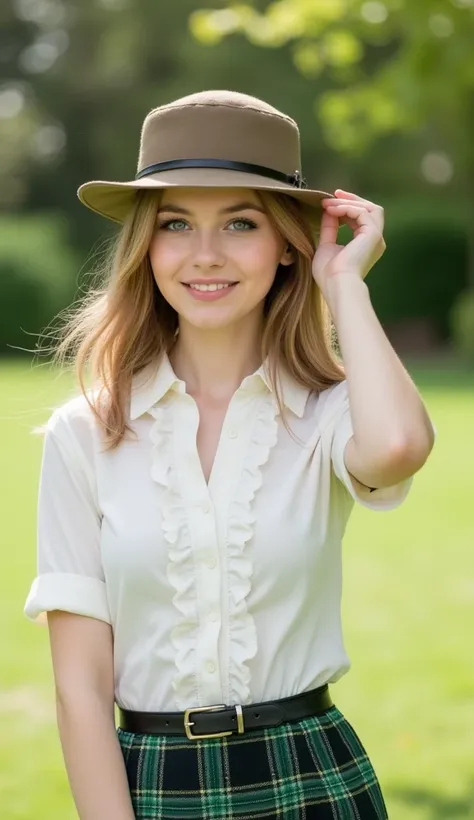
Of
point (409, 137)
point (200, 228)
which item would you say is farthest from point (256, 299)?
point (409, 137)

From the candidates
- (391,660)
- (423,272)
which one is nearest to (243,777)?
(391,660)

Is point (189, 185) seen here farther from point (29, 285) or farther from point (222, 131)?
point (29, 285)

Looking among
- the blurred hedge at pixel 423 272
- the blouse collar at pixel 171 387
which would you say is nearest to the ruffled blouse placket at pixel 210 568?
the blouse collar at pixel 171 387

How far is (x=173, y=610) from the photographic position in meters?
2.54

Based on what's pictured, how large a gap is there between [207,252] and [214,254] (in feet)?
0.05

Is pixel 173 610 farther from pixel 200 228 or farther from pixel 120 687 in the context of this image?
pixel 200 228

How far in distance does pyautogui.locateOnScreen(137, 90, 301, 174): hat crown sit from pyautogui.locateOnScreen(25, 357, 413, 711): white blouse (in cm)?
53

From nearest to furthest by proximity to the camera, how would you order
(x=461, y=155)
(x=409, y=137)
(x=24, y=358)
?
(x=24, y=358) → (x=461, y=155) → (x=409, y=137)

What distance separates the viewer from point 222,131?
8.89 feet

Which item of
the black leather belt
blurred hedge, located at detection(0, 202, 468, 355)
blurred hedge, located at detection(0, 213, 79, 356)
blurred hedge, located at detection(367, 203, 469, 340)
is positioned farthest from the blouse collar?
blurred hedge, located at detection(367, 203, 469, 340)

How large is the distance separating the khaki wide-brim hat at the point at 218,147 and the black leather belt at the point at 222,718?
3.20 ft

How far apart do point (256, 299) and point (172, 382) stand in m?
0.24

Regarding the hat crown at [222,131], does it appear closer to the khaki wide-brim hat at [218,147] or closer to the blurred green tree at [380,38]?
the khaki wide-brim hat at [218,147]

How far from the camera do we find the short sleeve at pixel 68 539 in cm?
254
